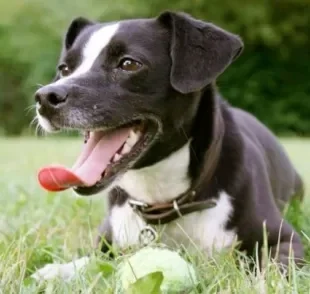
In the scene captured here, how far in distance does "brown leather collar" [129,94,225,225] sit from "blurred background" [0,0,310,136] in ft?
52.7

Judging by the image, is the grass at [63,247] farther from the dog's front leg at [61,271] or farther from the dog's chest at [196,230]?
the dog's chest at [196,230]

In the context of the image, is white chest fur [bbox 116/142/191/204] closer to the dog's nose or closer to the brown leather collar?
the brown leather collar

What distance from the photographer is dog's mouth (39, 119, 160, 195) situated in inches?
98.6

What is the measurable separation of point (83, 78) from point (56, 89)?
0.54 ft

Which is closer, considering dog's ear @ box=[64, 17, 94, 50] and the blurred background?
dog's ear @ box=[64, 17, 94, 50]

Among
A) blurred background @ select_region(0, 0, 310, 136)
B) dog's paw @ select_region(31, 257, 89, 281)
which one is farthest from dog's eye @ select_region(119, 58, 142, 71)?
blurred background @ select_region(0, 0, 310, 136)

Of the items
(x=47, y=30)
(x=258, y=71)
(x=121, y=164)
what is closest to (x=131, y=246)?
(x=121, y=164)

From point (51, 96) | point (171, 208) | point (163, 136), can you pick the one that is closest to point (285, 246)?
point (171, 208)

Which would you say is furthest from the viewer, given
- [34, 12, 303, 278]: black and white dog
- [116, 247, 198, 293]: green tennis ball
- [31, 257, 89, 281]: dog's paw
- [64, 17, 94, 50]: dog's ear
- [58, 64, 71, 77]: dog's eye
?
[64, 17, 94, 50]: dog's ear

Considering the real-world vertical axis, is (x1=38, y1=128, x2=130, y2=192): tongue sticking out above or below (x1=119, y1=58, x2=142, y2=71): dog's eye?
below

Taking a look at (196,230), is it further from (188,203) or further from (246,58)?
(246,58)

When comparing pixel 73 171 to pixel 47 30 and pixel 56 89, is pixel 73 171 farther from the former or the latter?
pixel 47 30

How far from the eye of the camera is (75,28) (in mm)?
A: 3223

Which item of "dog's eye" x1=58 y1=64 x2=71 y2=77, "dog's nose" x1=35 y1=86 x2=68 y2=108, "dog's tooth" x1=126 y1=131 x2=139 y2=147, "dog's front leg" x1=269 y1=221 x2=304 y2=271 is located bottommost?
"dog's front leg" x1=269 y1=221 x2=304 y2=271
